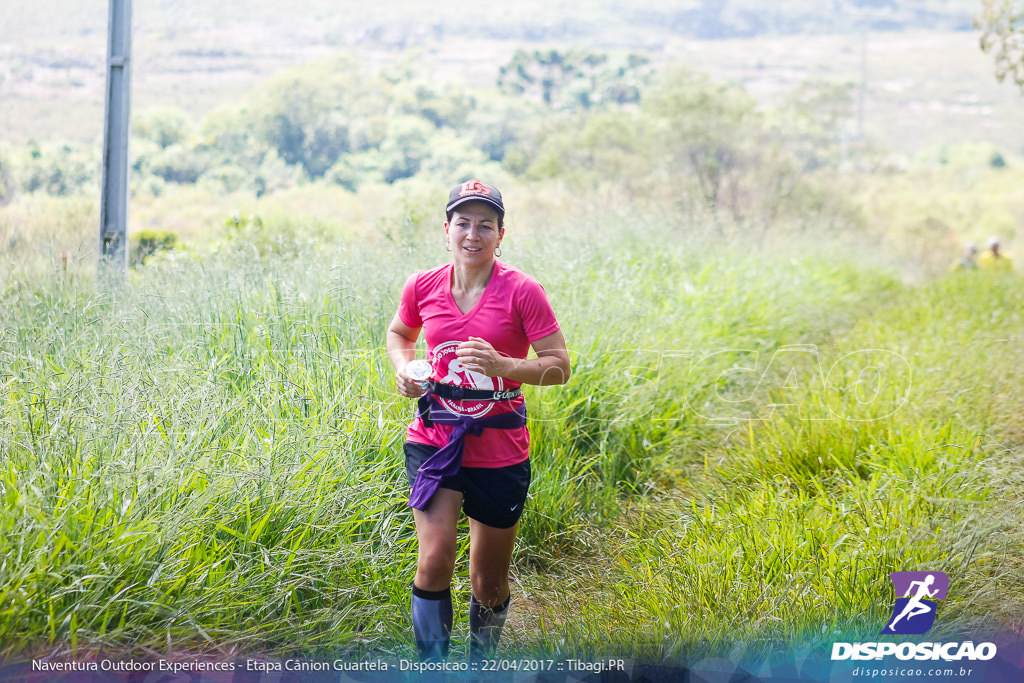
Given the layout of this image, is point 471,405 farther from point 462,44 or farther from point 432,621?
point 462,44

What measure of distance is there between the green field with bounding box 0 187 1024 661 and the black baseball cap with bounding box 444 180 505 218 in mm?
1199

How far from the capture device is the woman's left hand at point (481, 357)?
2.63 meters

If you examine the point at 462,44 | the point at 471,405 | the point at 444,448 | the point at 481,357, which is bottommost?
the point at 444,448

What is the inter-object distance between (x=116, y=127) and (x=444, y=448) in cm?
569

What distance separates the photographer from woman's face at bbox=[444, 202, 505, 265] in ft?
9.26

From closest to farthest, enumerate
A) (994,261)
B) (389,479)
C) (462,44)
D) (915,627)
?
(915,627)
(389,479)
(994,261)
(462,44)

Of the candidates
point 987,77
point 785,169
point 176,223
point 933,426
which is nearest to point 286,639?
point 933,426

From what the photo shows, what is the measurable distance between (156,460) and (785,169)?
19894 mm

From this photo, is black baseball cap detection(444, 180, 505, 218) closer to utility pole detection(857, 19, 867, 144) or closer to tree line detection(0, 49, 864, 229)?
tree line detection(0, 49, 864, 229)

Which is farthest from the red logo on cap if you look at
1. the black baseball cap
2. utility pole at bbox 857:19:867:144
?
utility pole at bbox 857:19:867:144

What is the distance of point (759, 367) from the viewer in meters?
6.93

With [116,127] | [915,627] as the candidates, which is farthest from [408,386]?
[116,127]

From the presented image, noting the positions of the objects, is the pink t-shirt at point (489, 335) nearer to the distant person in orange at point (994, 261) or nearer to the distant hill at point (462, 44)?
the distant hill at point (462, 44)

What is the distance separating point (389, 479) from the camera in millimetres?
3727
